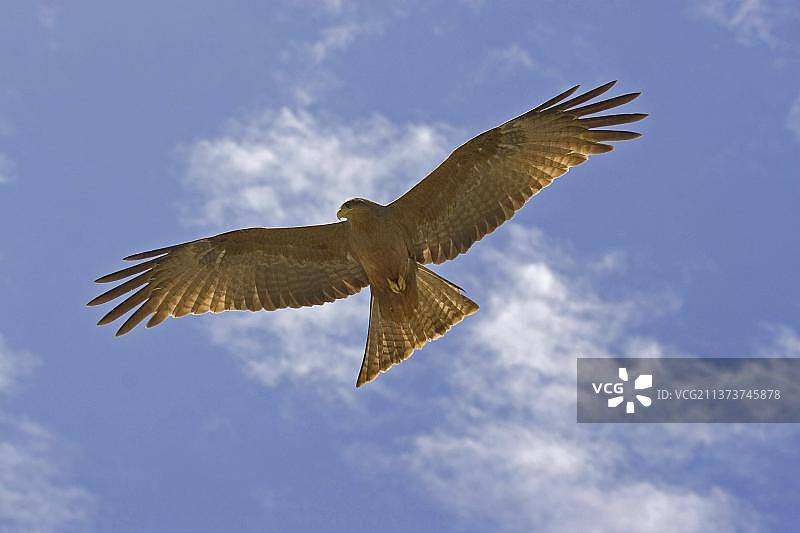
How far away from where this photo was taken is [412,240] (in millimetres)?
13992

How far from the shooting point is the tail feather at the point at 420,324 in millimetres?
13891

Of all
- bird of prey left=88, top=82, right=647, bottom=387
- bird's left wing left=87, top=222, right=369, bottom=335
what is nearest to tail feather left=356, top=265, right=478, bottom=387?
bird of prey left=88, top=82, right=647, bottom=387

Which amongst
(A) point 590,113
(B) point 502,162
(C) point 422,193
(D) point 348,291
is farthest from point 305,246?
(A) point 590,113

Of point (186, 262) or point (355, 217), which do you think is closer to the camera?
point (355, 217)

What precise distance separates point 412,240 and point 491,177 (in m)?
1.19

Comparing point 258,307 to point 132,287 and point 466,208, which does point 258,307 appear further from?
point 466,208

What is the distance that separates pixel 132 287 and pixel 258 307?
5.07ft

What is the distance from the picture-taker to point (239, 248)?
47.7 feet

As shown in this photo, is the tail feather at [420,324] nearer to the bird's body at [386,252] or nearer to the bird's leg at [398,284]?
the bird's body at [386,252]

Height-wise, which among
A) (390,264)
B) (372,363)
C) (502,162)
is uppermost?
(502,162)

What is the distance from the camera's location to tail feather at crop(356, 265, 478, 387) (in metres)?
13.9

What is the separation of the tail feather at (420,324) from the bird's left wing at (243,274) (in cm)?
78

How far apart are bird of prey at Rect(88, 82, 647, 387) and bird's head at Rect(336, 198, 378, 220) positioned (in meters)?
0.01

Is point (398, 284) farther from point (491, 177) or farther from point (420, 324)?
point (491, 177)
